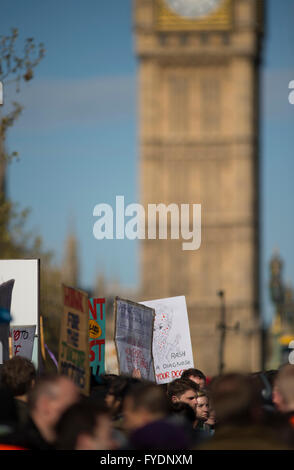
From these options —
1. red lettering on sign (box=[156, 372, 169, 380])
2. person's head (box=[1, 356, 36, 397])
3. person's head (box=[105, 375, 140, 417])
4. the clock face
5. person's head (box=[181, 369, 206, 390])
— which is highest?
the clock face

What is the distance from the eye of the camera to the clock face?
65.8 m

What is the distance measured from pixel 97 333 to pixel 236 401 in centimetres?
459

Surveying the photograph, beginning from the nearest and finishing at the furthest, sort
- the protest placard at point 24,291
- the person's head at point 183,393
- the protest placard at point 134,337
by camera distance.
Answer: the person's head at point 183,393
the protest placard at point 134,337
the protest placard at point 24,291

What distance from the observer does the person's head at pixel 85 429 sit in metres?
5.21

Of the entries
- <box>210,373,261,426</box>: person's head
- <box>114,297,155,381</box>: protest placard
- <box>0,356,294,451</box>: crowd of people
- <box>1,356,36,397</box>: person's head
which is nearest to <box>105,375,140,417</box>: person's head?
<box>1,356,36,397</box>: person's head

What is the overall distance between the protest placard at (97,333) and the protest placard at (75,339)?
182 cm

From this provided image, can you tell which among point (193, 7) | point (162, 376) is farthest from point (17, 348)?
point (193, 7)

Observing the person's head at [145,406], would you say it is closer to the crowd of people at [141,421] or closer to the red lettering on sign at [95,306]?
the crowd of people at [141,421]

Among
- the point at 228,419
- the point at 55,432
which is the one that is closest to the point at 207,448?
the point at 228,419

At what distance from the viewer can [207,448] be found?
534cm

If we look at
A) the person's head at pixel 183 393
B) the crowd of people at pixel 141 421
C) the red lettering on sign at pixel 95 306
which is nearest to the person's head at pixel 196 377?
the person's head at pixel 183 393

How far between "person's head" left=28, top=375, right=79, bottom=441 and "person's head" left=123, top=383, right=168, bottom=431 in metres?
0.26

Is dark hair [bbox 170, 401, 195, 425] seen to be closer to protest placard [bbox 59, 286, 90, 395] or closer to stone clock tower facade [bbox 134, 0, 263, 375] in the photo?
protest placard [bbox 59, 286, 90, 395]
